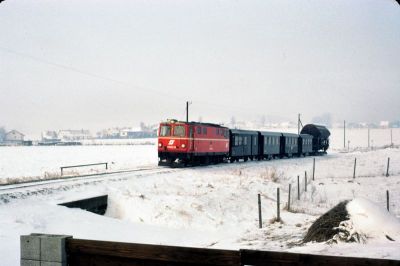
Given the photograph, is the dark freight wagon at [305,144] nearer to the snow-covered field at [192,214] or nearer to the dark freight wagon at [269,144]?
the dark freight wagon at [269,144]

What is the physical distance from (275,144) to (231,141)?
32.4 feet

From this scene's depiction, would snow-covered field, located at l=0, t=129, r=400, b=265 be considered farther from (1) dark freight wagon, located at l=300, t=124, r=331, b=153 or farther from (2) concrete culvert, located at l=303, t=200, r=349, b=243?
(1) dark freight wagon, located at l=300, t=124, r=331, b=153

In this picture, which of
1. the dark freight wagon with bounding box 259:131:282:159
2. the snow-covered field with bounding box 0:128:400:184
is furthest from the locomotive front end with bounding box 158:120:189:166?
the dark freight wagon with bounding box 259:131:282:159

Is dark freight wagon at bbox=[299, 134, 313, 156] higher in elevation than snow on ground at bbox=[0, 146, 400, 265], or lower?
higher

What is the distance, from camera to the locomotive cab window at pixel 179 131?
29547 millimetres

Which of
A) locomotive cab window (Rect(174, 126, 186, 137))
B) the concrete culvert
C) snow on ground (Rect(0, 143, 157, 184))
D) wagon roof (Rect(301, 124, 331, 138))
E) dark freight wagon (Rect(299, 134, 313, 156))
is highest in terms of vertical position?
wagon roof (Rect(301, 124, 331, 138))

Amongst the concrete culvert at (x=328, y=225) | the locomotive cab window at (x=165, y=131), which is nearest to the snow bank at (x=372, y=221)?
the concrete culvert at (x=328, y=225)

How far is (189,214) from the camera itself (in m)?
15.0

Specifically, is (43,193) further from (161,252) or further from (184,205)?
(161,252)

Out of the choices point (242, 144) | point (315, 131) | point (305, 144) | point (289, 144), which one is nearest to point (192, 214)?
point (242, 144)

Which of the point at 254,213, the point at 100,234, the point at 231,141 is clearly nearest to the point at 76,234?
the point at 100,234

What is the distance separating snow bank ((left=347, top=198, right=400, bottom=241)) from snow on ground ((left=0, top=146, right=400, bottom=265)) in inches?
3.6

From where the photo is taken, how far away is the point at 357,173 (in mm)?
33719

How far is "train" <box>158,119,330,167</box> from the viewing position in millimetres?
29562
